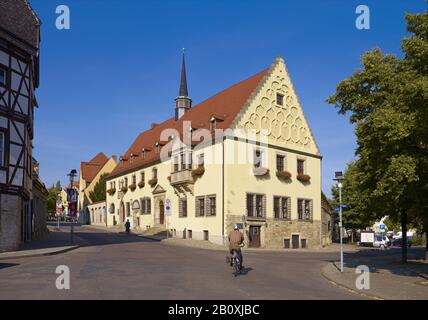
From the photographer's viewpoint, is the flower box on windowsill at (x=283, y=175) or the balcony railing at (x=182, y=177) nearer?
the flower box on windowsill at (x=283, y=175)

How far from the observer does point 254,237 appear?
122ft

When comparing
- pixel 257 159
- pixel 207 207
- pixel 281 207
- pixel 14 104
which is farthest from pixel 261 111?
pixel 14 104

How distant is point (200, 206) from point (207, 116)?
27.8 ft

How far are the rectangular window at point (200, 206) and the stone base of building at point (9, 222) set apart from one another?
17.1 m

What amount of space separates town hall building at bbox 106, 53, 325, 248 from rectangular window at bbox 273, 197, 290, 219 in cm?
8

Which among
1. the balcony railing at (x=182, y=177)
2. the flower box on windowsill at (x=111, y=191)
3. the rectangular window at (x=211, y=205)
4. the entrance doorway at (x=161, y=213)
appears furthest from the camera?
the flower box on windowsill at (x=111, y=191)

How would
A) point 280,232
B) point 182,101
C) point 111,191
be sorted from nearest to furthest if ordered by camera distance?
point 280,232
point 182,101
point 111,191

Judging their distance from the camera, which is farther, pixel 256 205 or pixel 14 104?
pixel 256 205

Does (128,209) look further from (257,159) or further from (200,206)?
(257,159)

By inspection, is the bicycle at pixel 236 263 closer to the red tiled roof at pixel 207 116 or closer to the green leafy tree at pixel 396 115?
the green leafy tree at pixel 396 115

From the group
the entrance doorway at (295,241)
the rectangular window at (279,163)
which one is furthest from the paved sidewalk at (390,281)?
the entrance doorway at (295,241)

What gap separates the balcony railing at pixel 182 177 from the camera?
3950 cm
